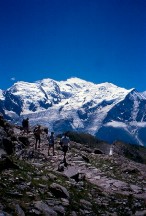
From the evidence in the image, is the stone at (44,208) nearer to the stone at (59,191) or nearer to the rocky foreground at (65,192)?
the rocky foreground at (65,192)

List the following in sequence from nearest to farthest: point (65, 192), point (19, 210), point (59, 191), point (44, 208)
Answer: point (19, 210) → point (44, 208) → point (59, 191) → point (65, 192)

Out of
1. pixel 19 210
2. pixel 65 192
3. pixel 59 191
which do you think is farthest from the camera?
pixel 65 192

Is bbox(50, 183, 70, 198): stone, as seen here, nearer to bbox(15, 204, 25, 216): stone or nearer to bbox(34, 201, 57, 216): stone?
bbox(34, 201, 57, 216): stone

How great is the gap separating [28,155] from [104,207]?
16.2 m

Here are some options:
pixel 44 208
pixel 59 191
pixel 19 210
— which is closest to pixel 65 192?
pixel 59 191

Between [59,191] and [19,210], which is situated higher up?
[59,191]

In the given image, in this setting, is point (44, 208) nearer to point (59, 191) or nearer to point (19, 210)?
point (19, 210)

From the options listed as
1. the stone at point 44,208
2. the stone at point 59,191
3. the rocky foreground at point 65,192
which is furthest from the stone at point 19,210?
the stone at point 59,191

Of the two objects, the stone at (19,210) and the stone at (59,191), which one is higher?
the stone at (59,191)

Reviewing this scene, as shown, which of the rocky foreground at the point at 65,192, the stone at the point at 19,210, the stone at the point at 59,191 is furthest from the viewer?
the stone at the point at 59,191

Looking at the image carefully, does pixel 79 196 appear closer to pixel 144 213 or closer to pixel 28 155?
pixel 144 213

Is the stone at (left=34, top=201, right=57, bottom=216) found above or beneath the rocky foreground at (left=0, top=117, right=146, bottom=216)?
beneath

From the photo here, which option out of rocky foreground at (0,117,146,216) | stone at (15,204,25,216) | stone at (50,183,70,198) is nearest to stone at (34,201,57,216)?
rocky foreground at (0,117,146,216)

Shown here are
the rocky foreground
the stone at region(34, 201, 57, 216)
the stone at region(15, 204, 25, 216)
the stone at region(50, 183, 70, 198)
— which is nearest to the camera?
the stone at region(15, 204, 25, 216)
